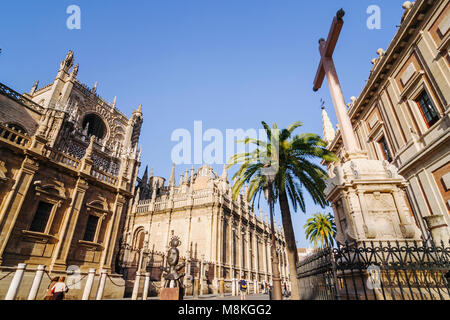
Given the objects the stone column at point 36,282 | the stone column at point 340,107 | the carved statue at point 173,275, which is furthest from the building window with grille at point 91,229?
the stone column at point 340,107

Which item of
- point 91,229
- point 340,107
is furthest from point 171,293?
point 340,107

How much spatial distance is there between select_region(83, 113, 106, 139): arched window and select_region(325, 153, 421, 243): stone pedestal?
37.5 meters

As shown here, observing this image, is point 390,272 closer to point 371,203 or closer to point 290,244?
point 371,203

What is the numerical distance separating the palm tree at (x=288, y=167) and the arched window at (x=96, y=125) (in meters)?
30.2

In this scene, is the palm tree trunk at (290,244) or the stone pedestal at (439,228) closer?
the stone pedestal at (439,228)

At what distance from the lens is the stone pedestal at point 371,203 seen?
601 centimetres

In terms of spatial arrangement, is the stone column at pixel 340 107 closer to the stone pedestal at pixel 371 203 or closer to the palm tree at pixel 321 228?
the stone pedestal at pixel 371 203

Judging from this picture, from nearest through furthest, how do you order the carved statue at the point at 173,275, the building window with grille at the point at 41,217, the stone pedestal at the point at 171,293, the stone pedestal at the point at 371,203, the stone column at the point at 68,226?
1. the stone pedestal at the point at 371,203
2. the stone pedestal at the point at 171,293
3. the carved statue at the point at 173,275
4. the building window with grille at the point at 41,217
5. the stone column at the point at 68,226

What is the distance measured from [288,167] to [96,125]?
112 feet

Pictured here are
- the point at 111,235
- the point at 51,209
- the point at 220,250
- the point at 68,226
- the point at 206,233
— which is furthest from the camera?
the point at 206,233

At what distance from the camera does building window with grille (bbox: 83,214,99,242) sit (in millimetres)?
14227

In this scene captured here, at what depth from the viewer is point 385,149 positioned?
16.6 m

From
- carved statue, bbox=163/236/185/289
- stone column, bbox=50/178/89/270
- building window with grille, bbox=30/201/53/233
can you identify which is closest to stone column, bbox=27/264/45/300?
stone column, bbox=50/178/89/270
